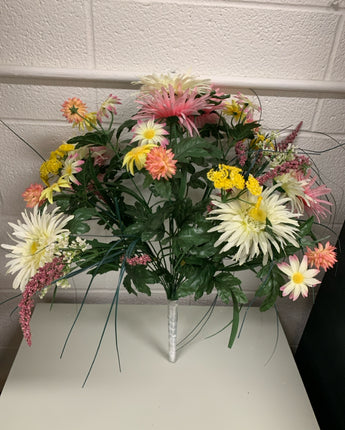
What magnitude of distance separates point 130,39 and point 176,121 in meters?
0.29

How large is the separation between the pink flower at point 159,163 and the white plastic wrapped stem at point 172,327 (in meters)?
0.38

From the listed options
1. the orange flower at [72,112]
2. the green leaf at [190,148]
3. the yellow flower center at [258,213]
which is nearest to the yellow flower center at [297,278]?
the yellow flower center at [258,213]

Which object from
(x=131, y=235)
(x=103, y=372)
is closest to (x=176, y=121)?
(x=131, y=235)

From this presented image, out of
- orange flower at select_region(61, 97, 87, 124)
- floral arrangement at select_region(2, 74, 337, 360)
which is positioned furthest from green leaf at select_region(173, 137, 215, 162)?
orange flower at select_region(61, 97, 87, 124)

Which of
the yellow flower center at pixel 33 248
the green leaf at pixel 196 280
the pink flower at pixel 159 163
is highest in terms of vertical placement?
the pink flower at pixel 159 163

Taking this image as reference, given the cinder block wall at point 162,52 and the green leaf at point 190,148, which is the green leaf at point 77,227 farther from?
the cinder block wall at point 162,52

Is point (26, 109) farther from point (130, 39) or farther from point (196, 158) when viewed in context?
point (196, 158)

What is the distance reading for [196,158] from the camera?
0.72m

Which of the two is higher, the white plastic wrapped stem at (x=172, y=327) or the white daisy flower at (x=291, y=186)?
the white daisy flower at (x=291, y=186)

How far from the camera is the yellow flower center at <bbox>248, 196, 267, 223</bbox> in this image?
0.63m

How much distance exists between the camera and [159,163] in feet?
1.98

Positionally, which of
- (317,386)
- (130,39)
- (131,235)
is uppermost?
(130,39)

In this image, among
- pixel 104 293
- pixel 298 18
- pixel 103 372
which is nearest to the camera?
pixel 298 18

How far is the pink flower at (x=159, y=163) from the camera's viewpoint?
1.98 ft
